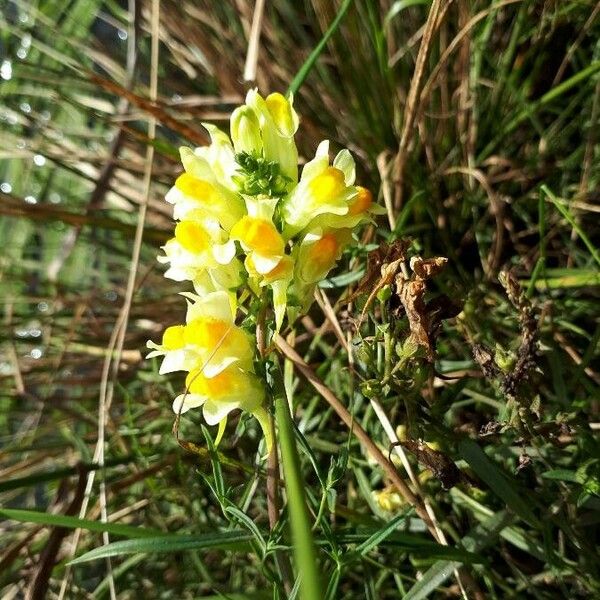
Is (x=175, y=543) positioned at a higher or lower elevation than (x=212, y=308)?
lower

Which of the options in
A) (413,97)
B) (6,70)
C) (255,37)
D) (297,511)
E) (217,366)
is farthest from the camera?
(6,70)

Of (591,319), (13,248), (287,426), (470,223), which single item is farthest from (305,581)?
(13,248)

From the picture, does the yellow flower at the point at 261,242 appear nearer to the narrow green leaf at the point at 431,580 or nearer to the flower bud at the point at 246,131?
the flower bud at the point at 246,131

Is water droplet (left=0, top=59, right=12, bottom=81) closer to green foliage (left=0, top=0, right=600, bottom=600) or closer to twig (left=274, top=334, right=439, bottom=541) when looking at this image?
green foliage (left=0, top=0, right=600, bottom=600)

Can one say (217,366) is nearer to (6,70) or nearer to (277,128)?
(277,128)

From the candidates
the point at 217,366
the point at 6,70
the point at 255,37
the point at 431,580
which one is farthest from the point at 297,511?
the point at 6,70

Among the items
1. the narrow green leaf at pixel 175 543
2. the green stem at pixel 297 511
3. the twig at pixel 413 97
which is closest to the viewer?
the green stem at pixel 297 511

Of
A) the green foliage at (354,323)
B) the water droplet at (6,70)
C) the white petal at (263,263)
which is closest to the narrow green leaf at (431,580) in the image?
the green foliage at (354,323)
